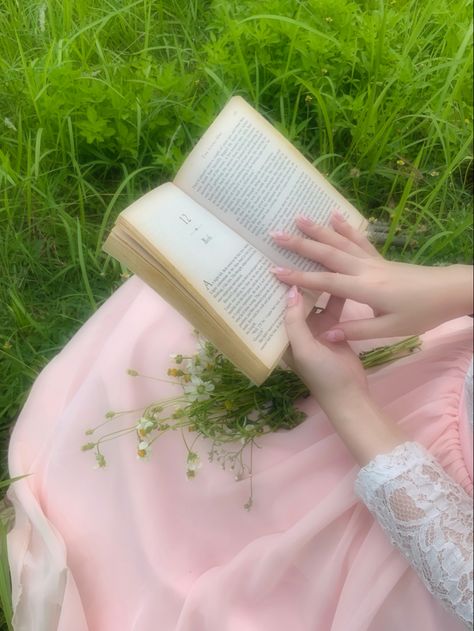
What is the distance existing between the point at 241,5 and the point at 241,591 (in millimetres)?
1137

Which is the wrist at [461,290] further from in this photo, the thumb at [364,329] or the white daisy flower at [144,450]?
the white daisy flower at [144,450]

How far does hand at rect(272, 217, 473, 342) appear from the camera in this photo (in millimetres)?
752

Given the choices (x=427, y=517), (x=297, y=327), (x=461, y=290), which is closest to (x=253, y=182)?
(x=297, y=327)

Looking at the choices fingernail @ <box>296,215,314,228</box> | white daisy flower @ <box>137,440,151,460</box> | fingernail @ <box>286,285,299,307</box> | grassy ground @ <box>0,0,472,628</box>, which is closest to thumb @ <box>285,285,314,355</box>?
fingernail @ <box>286,285,299,307</box>

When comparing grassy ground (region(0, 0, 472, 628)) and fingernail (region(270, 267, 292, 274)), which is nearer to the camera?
fingernail (region(270, 267, 292, 274))

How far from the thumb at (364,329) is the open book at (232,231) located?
0.06 m

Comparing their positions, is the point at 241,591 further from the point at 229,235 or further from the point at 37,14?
the point at 37,14

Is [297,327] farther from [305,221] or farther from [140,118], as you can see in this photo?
[140,118]

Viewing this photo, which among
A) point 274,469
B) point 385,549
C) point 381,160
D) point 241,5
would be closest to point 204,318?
point 274,469

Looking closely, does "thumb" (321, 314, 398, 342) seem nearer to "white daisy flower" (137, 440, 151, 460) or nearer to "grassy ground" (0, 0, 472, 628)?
"white daisy flower" (137, 440, 151, 460)

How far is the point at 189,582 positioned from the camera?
911mm

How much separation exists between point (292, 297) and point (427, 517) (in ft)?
1.04

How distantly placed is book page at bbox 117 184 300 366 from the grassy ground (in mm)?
457

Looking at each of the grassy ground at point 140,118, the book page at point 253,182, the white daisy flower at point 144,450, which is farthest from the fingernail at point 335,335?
the grassy ground at point 140,118
